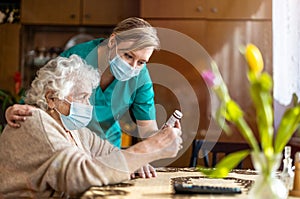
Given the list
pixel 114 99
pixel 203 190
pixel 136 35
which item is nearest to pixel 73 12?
pixel 114 99

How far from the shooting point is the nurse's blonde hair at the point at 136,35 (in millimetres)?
2234

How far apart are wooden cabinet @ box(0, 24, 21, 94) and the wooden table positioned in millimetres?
2681

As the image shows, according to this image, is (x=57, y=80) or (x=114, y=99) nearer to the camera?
(x=57, y=80)

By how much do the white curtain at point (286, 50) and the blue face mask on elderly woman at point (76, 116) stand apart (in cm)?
153

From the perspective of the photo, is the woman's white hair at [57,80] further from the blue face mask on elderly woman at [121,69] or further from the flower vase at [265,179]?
the flower vase at [265,179]

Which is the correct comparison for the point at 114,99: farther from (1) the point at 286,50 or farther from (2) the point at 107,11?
(2) the point at 107,11

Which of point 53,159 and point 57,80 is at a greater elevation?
point 57,80

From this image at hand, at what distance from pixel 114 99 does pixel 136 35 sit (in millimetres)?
390

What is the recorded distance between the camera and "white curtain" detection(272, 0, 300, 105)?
124 inches

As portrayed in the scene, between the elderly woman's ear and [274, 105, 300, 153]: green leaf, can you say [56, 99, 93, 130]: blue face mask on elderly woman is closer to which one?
the elderly woman's ear

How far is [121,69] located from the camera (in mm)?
2336

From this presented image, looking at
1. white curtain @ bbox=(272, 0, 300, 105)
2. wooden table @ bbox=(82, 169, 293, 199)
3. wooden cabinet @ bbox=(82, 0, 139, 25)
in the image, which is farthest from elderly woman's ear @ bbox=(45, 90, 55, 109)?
wooden cabinet @ bbox=(82, 0, 139, 25)

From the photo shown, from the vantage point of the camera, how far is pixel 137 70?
235cm

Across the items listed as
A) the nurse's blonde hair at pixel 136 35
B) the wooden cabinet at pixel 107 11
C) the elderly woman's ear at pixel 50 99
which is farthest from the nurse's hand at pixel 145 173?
the wooden cabinet at pixel 107 11
